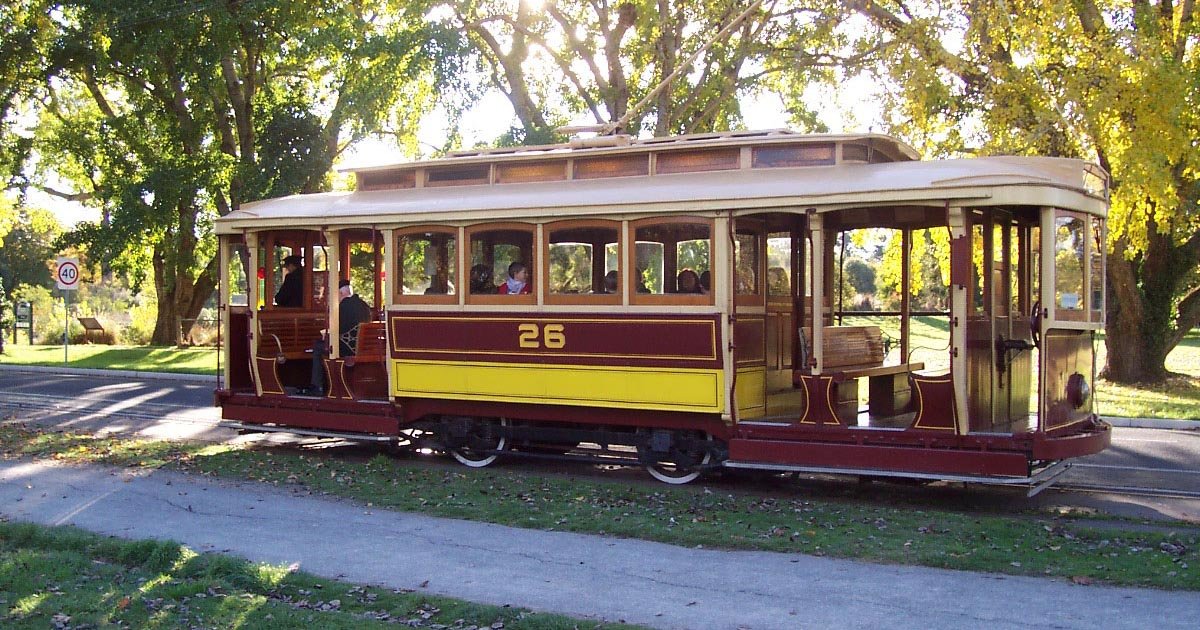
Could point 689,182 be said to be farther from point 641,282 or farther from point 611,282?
point 611,282

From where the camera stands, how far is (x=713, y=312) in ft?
37.8

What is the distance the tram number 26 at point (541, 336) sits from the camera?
40.5 ft

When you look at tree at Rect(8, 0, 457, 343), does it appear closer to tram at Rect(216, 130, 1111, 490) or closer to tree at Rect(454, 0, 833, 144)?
tree at Rect(454, 0, 833, 144)

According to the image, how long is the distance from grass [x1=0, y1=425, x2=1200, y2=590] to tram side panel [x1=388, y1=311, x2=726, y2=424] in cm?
82

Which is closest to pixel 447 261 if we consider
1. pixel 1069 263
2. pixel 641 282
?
pixel 641 282

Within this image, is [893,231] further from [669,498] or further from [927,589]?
[927,589]

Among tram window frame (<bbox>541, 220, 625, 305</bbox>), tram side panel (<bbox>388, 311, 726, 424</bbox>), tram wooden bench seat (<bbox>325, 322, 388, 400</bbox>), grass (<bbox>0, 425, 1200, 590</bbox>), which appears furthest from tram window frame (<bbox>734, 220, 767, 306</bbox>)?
tram wooden bench seat (<bbox>325, 322, 388, 400</bbox>)

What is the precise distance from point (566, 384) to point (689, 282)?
5.48 feet

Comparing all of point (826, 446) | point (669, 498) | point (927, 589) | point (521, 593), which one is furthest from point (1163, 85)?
point (521, 593)

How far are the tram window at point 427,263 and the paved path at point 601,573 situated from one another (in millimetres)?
3129

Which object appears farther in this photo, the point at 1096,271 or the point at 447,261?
the point at 447,261

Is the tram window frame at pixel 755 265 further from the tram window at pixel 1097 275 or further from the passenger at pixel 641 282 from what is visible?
the tram window at pixel 1097 275

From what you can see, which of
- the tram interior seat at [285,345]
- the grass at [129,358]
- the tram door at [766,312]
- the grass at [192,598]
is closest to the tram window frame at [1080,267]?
the tram door at [766,312]

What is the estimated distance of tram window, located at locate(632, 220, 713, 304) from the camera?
38.4 ft
